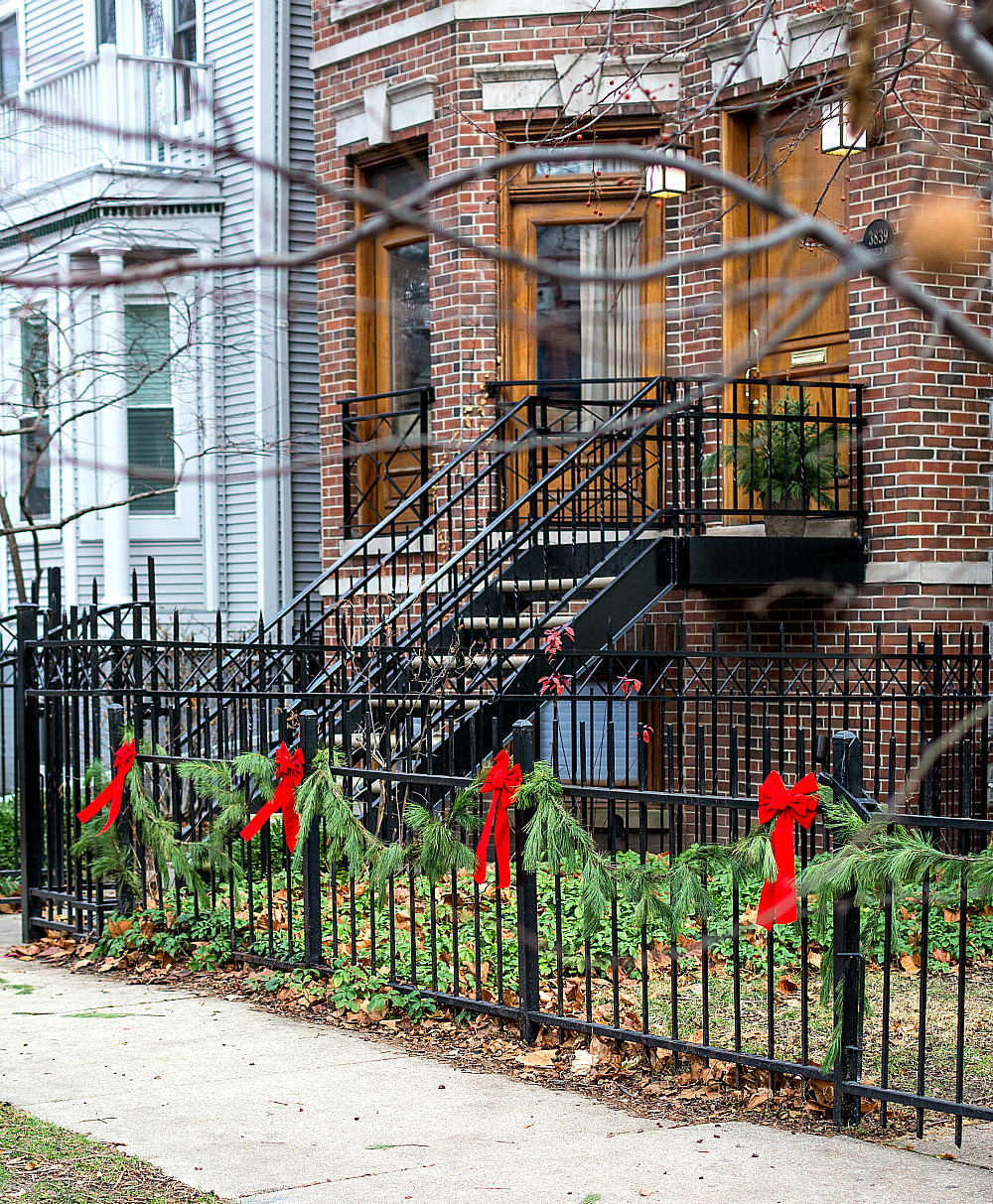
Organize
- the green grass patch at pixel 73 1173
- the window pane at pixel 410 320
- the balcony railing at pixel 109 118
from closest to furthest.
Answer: the green grass patch at pixel 73 1173, the window pane at pixel 410 320, the balcony railing at pixel 109 118

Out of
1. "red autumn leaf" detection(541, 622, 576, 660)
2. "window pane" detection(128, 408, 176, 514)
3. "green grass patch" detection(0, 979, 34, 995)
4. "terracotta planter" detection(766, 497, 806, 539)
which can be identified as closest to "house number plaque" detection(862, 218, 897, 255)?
"terracotta planter" detection(766, 497, 806, 539)

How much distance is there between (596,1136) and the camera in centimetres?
496

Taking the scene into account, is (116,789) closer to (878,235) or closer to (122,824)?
(122,824)

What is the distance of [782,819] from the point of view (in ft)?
16.9

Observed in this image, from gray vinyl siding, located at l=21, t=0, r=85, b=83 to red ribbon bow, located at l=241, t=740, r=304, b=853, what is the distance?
38.2 ft

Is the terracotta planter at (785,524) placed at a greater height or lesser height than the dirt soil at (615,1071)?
greater

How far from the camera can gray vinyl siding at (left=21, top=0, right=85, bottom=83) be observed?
16625 mm

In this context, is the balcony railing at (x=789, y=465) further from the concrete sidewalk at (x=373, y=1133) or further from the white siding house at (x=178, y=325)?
the white siding house at (x=178, y=325)

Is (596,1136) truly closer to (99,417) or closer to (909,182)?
(909,182)

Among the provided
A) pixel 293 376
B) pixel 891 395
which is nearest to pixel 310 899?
pixel 891 395

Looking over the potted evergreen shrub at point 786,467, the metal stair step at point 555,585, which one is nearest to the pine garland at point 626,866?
the metal stair step at point 555,585

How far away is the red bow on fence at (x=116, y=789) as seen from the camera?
25.5ft

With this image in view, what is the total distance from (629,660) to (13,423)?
7960 millimetres

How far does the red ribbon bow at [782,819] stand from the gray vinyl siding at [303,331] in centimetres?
1045
